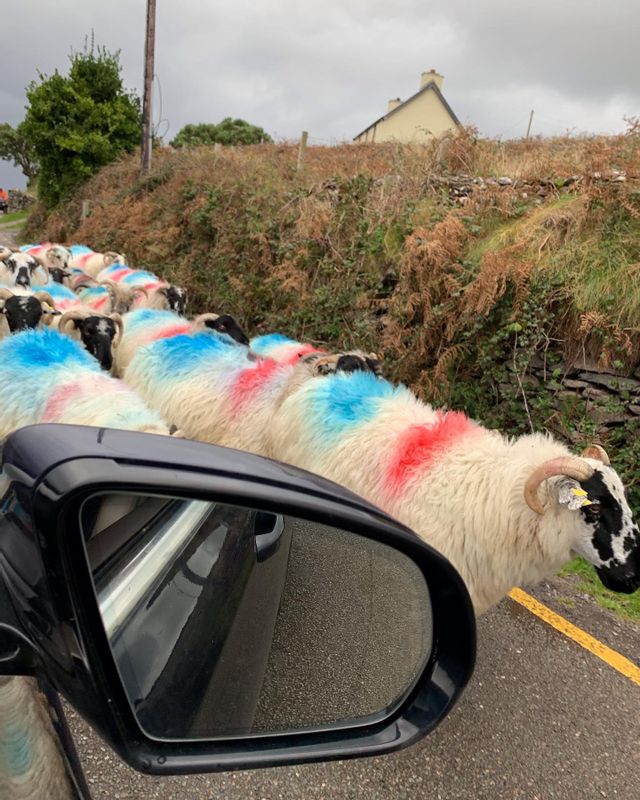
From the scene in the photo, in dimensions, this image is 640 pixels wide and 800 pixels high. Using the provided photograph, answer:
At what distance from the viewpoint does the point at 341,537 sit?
135cm

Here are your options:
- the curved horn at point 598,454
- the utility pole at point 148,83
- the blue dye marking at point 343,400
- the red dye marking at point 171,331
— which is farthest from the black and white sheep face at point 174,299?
the utility pole at point 148,83

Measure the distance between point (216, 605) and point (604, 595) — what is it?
3.89 m

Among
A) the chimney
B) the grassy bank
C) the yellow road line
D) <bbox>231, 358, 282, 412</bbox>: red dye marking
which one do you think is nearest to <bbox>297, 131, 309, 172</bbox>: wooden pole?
the grassy bank

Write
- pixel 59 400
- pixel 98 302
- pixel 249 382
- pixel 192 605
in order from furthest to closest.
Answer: pixel 98 302 → pixel 249 382 → pixel 59 400 → pixel 192 605

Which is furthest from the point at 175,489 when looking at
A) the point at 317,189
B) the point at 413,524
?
the point at 317,189

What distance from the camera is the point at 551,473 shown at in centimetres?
283

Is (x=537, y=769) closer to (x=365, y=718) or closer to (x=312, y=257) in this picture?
(x=365, y=718)

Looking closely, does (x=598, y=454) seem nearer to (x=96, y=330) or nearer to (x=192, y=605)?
(x=192, y=605)

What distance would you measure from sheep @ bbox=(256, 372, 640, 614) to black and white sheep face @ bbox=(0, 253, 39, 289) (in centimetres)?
809

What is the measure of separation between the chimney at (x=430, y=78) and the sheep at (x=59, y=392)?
4361 centimetres

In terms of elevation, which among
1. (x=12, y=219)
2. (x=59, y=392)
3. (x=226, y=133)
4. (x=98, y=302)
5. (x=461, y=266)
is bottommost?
(x=59, y=392)

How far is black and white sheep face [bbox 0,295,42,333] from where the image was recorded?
19.3 feet

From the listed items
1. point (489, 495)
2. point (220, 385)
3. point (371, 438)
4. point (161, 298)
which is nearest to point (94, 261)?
point (161, 298)

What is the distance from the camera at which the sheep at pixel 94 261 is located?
12.8 metres
